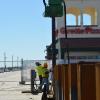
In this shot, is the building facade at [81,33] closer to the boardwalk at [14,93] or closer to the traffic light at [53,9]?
the boardwalk at [14,93]

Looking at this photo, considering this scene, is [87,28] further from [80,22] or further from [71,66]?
[71,66]

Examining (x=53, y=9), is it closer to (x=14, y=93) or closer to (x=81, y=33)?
(x=14, y=93)

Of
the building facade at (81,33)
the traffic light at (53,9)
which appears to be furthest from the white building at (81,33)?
the traffic light at (53,9)

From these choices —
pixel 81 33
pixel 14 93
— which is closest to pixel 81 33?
pixel 81 33

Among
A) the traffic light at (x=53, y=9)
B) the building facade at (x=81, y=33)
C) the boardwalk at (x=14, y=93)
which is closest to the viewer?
the traffic light at (x=53, y=9)

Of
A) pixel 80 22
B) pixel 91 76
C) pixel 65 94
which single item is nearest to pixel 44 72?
pixel 80 22

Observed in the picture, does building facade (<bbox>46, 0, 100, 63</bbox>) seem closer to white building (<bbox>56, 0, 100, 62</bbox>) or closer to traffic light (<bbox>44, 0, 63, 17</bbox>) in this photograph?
white building (<bbox>56, 0, 100, 62</bbox>)

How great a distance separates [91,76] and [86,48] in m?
35.2

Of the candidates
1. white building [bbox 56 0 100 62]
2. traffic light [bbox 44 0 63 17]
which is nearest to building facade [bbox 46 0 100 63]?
white building [bbox 56 0 100 62]

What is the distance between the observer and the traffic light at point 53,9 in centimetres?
1743

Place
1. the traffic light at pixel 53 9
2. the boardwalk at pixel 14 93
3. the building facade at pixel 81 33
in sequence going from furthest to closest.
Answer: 1. the building facade at pixel 81 33
2. the boardwalk at pixel 14 93
3. the traffic light at pixel 53 9

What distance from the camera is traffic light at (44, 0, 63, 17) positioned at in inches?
686

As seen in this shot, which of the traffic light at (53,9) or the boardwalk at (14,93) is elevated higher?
the traffic light at (53,9)

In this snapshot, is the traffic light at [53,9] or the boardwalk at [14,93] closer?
the traffic light at [53,9]
